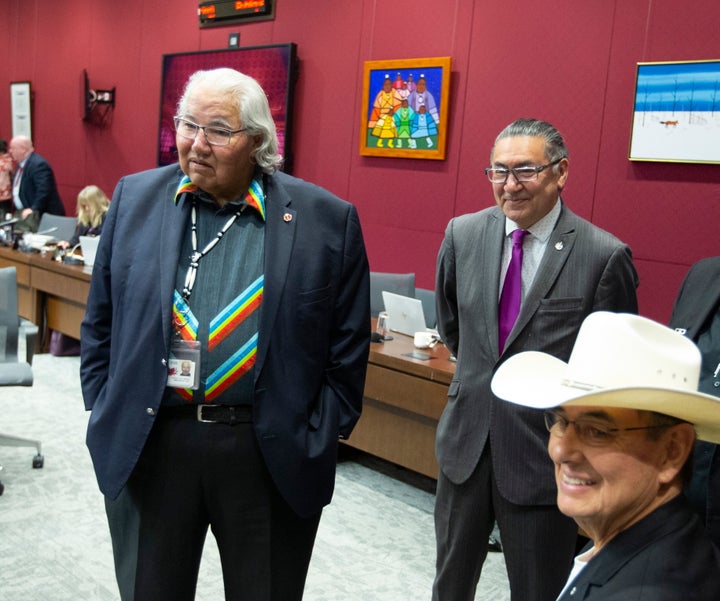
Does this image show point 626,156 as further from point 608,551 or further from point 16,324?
point 608,551

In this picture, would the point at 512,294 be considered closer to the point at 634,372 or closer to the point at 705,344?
the point at 705,344

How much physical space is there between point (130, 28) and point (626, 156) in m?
5.88

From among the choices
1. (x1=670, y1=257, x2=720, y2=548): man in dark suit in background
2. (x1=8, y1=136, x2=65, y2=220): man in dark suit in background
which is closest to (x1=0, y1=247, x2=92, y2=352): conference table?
(x1=8, y1=136, x2=65, y2=220): man in dark suit in background

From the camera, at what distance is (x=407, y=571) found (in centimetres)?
334

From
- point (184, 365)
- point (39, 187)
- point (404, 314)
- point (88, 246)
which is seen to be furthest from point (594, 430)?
point (39, 187)

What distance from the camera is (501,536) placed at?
7.34 ft

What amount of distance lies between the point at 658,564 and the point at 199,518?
1.08 m

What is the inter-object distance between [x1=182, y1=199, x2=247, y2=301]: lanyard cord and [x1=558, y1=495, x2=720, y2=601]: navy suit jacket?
1018 millimetres

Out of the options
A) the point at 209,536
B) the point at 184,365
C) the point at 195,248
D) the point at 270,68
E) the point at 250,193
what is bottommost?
Answer: the point at 209,536

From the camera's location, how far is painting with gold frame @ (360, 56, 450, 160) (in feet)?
18.7

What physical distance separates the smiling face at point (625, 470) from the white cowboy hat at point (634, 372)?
3cm

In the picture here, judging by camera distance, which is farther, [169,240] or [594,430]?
[169,240]

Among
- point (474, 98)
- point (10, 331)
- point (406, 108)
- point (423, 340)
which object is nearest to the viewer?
point (423, 340)

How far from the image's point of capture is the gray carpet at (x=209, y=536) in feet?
10.2
